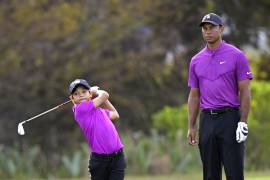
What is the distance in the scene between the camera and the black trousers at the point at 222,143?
9.19 metres

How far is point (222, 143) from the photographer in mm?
9242

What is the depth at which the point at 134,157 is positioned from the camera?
21406 mm

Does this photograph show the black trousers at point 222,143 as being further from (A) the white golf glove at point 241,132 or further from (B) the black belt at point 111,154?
(B) the black belt at point 111,154

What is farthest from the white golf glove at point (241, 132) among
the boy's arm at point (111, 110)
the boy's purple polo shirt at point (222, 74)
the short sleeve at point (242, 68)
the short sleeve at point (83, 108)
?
the short sleeve at point (83, 108)

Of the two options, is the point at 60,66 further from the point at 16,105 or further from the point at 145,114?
the point at 145,114

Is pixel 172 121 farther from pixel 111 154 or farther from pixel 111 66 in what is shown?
pixel 111 154

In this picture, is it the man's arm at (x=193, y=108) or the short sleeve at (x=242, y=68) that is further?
the man's arm at (x=193, y=108)

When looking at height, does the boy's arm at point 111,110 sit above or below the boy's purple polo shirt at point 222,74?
below

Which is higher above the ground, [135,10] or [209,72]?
[135,10]

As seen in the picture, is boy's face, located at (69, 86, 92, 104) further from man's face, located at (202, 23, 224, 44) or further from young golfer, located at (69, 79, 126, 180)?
man's face, located at (202, 23, 224, 44)

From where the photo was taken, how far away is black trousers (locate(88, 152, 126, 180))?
31.0 ft

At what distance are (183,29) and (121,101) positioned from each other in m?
3.07

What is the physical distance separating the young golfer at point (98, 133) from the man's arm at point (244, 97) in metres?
1.31

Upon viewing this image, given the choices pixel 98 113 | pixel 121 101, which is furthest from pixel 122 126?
pixel 98 113
